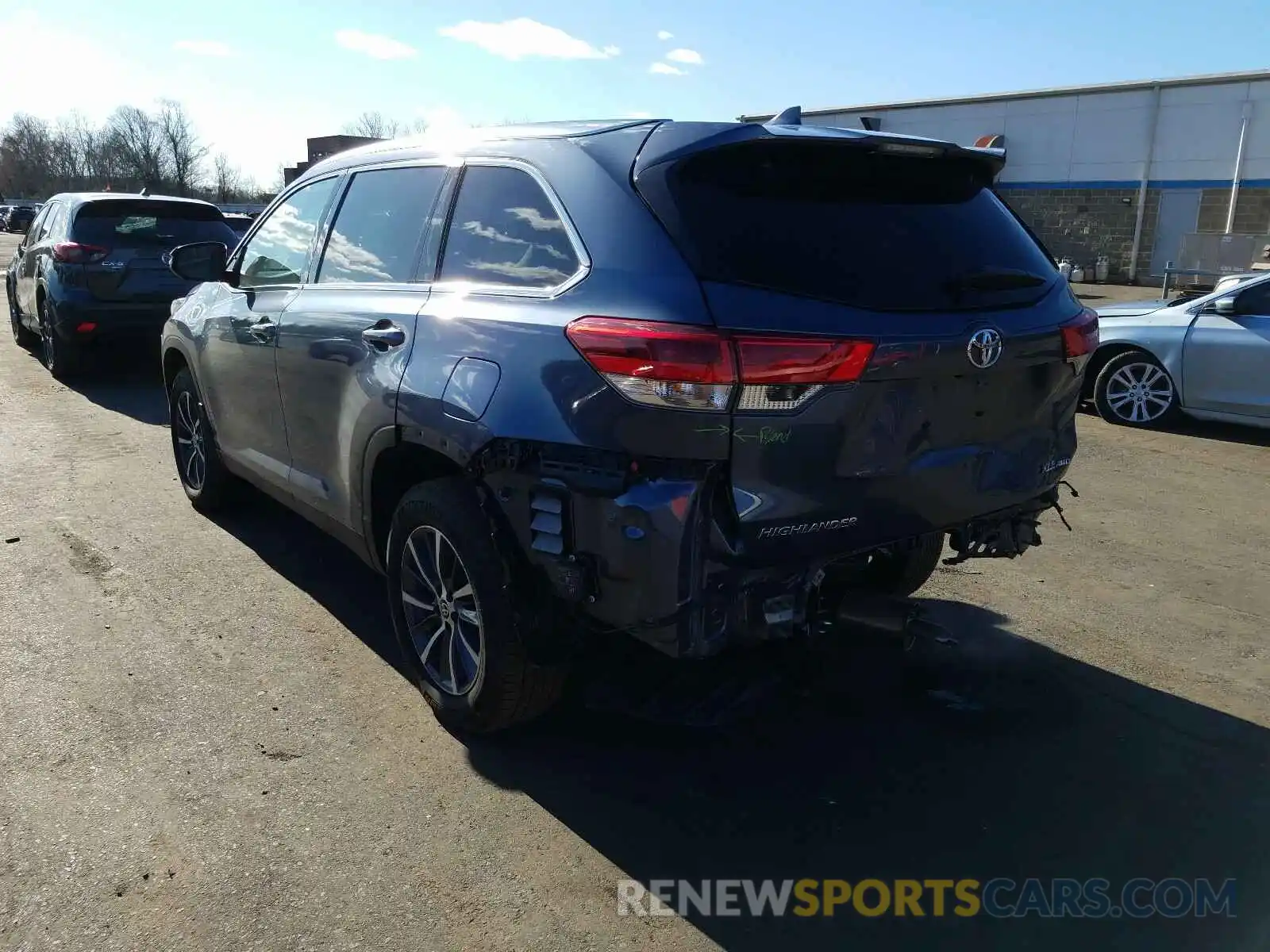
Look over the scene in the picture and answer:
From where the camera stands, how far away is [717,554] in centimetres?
262

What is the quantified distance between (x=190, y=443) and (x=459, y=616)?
10.8ft

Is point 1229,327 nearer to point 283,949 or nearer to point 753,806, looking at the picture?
point 753,806

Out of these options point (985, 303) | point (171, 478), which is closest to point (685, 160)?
point (985, 303)

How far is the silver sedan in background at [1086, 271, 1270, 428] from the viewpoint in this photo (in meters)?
7.79

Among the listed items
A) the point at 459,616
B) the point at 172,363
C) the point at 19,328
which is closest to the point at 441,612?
the point at 459,616

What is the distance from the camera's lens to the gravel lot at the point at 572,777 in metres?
2.56

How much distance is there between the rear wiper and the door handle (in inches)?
70.0

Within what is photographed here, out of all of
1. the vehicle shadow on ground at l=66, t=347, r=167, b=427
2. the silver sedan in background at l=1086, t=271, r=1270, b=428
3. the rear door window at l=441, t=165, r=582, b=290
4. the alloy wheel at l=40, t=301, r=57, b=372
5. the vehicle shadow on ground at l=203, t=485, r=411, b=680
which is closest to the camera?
the rear door window at l=441, t=165, r=582, b=290

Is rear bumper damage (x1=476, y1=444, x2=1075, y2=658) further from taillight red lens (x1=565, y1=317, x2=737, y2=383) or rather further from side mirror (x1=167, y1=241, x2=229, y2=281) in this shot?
side mirror (x1=167, y1=241, x2=229, y2=281)

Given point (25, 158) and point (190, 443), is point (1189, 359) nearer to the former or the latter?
point (190, 443)

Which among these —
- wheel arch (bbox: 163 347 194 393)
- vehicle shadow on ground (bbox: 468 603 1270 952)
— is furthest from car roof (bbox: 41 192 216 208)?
vehicle shadow on ground (bbox: 468 603 1270 952)

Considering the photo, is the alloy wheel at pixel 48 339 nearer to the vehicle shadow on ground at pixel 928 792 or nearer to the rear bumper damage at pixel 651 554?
the vehicle shadow on ground at pixel 928 792

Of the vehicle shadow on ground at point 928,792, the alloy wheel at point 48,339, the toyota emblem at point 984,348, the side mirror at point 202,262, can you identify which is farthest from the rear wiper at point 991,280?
the alloy wheel at point 48,339

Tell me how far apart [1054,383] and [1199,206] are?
29576mm
